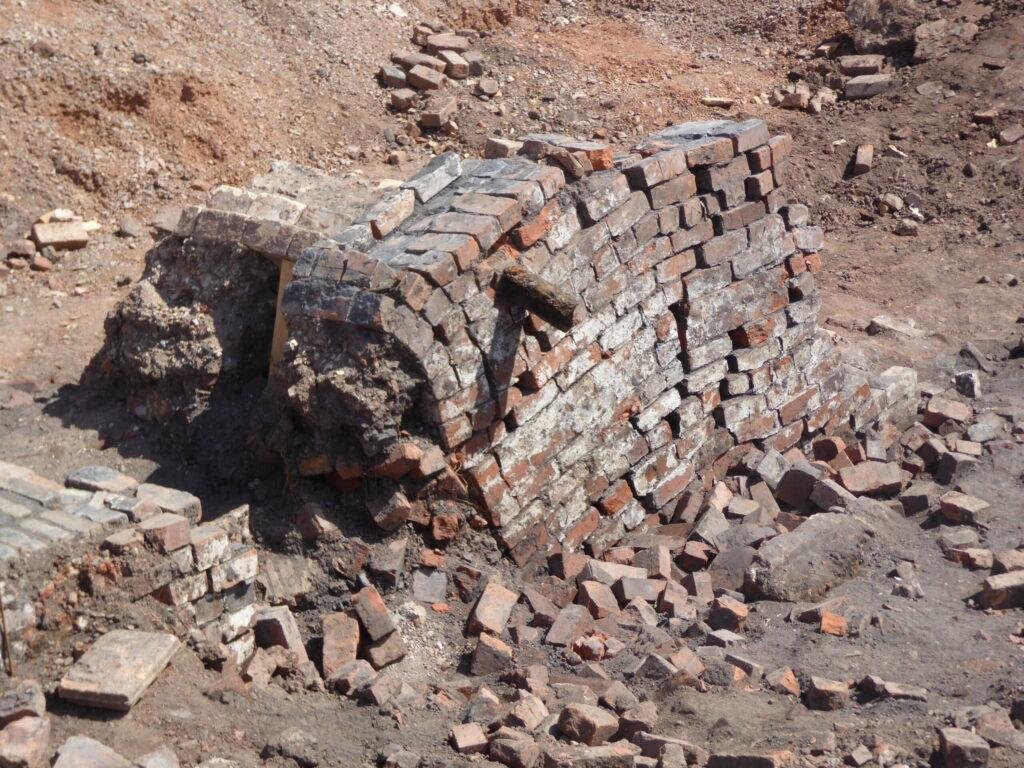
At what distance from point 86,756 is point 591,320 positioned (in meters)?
2.68

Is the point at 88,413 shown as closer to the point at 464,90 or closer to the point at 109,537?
the point at 109,537

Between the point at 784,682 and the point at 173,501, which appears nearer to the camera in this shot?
the point at 784,682

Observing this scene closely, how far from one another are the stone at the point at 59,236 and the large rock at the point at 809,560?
18.5 ft

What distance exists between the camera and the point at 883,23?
1098cm

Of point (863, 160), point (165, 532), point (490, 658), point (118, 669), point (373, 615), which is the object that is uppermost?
point (863, 160)

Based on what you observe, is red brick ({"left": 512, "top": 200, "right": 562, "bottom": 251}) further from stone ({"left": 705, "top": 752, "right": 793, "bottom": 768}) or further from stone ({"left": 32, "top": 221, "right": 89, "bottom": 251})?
stone ({"left": 32, "top": 221, "right": 89, "bottom": 251})

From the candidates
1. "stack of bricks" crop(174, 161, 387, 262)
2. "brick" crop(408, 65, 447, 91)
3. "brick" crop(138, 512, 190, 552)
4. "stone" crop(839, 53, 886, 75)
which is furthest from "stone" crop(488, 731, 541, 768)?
"stone" crop(839, 53, 886, 75)

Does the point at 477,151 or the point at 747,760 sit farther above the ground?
the point at 477,151

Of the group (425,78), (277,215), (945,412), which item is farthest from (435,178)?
(425,78)

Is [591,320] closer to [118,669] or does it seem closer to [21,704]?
[118,669]

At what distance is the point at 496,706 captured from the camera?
3.40 metres

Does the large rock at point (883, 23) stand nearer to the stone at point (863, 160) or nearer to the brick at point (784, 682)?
the stone at point (863, 160)

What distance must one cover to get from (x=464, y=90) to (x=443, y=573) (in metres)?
6.97

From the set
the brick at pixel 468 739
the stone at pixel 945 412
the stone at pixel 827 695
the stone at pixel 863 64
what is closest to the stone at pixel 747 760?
the stone at pixel 827 695
